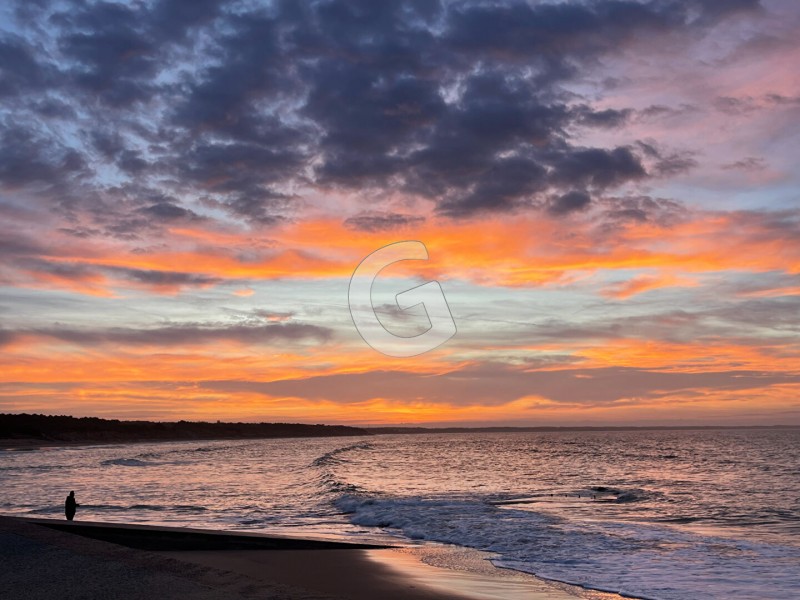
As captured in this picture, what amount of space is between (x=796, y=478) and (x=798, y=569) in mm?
35537

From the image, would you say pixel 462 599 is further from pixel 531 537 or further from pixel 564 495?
pixel 564 495

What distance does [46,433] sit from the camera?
137 m

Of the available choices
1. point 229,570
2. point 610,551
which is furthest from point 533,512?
point 229,570

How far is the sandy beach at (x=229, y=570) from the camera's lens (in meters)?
10.1

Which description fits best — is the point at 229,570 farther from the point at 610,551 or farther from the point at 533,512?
the point at 533,512

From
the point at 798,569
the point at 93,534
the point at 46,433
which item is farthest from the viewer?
the point at 46,433

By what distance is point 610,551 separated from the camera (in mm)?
18016

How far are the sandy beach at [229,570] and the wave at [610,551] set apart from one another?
4.60 feet

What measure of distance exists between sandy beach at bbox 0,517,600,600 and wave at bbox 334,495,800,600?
1.40m

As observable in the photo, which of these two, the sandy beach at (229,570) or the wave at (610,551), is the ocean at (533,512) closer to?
the wave at (610,551)

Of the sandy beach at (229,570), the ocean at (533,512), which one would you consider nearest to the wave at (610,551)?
the ocean at (533,512)

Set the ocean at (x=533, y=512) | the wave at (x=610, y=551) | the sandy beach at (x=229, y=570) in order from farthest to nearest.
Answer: the ocean at (x=533, y=512)
the wave at (x=610, y=551)
the sandy beach at (x=229, y=570)

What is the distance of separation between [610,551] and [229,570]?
9.89 meters

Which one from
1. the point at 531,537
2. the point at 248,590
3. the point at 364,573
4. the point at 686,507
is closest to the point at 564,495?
the point at 686,507
